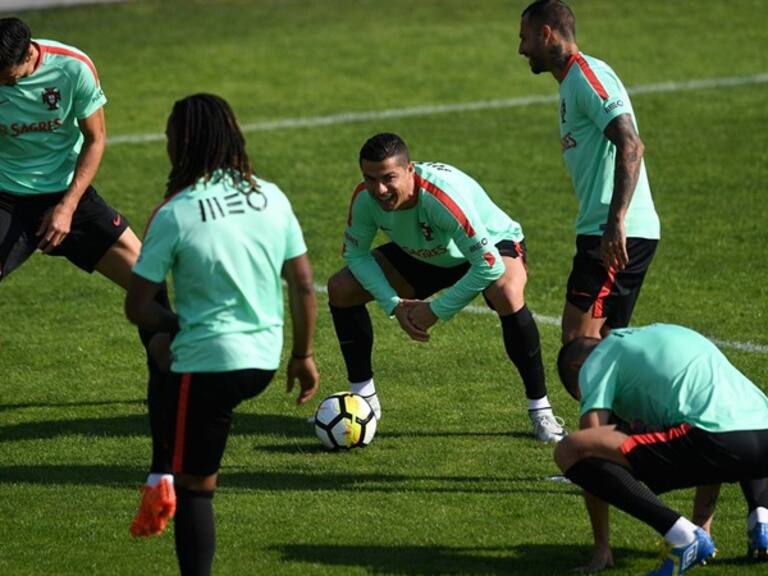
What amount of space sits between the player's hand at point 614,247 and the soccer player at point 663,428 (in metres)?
1.36

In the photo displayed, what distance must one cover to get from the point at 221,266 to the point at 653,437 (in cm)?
216

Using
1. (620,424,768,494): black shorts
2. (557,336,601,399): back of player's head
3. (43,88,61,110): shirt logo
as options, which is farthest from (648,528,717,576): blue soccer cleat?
(43,88,61,110): shirt logo

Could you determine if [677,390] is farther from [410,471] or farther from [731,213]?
[731,213]

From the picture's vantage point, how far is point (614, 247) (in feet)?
29.8

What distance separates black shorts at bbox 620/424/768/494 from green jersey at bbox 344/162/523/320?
8.07 ft

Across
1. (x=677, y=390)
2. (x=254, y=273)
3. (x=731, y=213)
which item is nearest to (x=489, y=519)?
(x=677, y=390)

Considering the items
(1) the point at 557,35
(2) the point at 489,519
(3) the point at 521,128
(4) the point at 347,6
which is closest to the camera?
(2) the point at 489,519

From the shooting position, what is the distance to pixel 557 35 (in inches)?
381

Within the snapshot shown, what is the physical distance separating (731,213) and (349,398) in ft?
22.5

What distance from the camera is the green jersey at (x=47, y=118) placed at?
1047 centimetres

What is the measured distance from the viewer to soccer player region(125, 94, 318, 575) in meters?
7.09

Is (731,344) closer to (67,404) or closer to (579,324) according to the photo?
(579,324)

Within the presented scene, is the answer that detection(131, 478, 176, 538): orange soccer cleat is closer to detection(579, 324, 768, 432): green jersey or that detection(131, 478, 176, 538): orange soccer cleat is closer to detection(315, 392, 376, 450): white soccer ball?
detection(579, 324, 768, 432): green jersey

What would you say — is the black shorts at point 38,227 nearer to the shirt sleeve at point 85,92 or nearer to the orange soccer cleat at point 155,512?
the shirt sleeve at point 85,92
